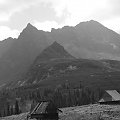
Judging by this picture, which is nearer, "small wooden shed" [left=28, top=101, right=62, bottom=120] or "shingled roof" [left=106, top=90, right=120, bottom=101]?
"small wooden shed" [left=28, top=101, right=62, bottom=120]

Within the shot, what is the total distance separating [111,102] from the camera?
534 ft

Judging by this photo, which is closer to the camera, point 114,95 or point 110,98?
point 110,98

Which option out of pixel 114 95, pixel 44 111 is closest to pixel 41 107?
pixel 44 111

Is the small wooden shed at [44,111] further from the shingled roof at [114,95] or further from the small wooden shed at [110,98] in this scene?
the shingled roof at [114,95]

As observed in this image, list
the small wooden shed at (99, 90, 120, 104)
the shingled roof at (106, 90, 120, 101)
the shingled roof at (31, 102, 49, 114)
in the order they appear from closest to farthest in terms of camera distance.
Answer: the shingled roof at (31, 102, 49, 114)
the small wooden shed at (99, 90, 120, 104)
the shingled roof at (106, 90, 120, 101)

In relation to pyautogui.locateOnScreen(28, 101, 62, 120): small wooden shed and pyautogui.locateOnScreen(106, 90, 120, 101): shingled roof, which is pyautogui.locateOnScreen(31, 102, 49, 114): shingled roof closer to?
pyautogui.locateOnScreen(28, 101, 62, 120): small wooden shed

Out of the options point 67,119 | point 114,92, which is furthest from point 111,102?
point 67,119

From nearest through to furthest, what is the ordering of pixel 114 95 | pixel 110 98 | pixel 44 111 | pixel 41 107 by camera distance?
pixel 44 111 < pixel 41 107 < pixel 110 98 < pixel 114 95

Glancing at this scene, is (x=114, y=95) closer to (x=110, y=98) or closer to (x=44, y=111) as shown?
(x=110, y=98)

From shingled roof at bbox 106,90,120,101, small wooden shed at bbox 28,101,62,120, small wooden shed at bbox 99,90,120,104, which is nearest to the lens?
small wooden shed at bbox 28,101,62,120

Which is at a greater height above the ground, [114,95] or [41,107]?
[41,107]

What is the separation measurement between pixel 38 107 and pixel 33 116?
11.2 feet

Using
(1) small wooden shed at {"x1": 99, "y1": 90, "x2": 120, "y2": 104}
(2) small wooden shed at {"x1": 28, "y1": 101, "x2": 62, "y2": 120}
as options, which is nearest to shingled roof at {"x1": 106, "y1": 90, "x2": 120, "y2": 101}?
(1) small wooden shed at {"x1": 99, "y1": 90, "x2": 120, "y2": 104}

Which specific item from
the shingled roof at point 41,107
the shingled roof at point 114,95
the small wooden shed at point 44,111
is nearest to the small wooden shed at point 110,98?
the shingled roof at point 114,95
